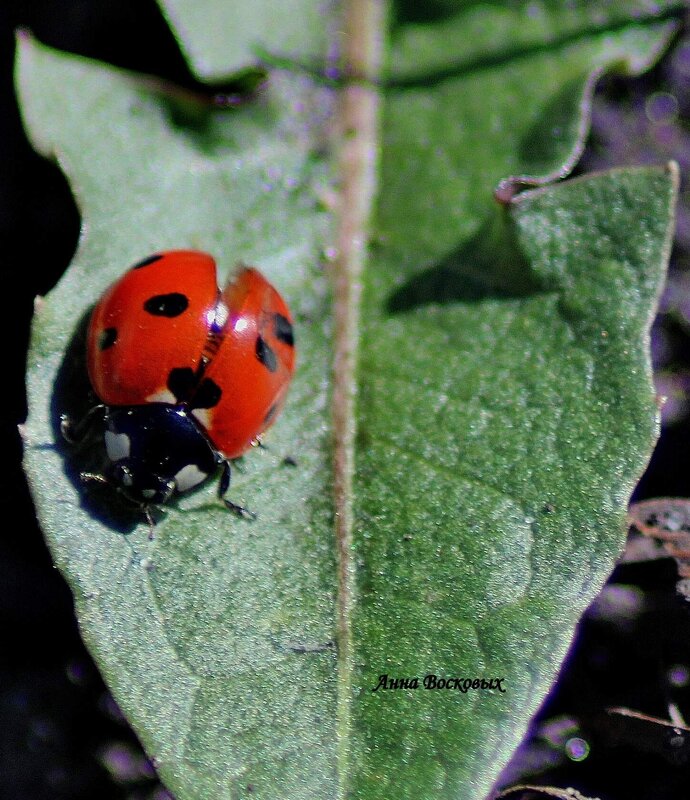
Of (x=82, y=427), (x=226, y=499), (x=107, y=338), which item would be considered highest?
(x=107, y=338)

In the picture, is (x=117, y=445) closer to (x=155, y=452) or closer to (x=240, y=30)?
(x=155, y=452)

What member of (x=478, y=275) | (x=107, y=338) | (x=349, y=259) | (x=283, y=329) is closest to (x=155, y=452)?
(x=107, y=338)

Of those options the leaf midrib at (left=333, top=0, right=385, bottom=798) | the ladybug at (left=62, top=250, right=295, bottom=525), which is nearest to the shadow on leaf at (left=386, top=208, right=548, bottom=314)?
the leaf midrib at (left=333, top=0, right=385, bottom=798)

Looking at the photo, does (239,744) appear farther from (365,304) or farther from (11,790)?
(365,304)

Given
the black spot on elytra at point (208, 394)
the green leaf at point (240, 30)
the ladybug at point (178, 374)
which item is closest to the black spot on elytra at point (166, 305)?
the ladybug at point (178, 374)

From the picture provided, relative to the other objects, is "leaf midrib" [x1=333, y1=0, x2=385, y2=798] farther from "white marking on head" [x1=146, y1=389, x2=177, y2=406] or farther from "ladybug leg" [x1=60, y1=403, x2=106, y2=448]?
"ladybug leg" [x1=60, y1=403, x2=106, y2=448]

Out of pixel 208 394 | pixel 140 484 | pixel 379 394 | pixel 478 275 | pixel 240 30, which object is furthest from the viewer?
pixel 240 30

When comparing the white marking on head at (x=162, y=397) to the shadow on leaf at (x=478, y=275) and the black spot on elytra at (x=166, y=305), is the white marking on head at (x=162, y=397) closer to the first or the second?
the black spot on elytra at (x=166, y=305)

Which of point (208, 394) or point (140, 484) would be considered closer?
point (140, 484)
